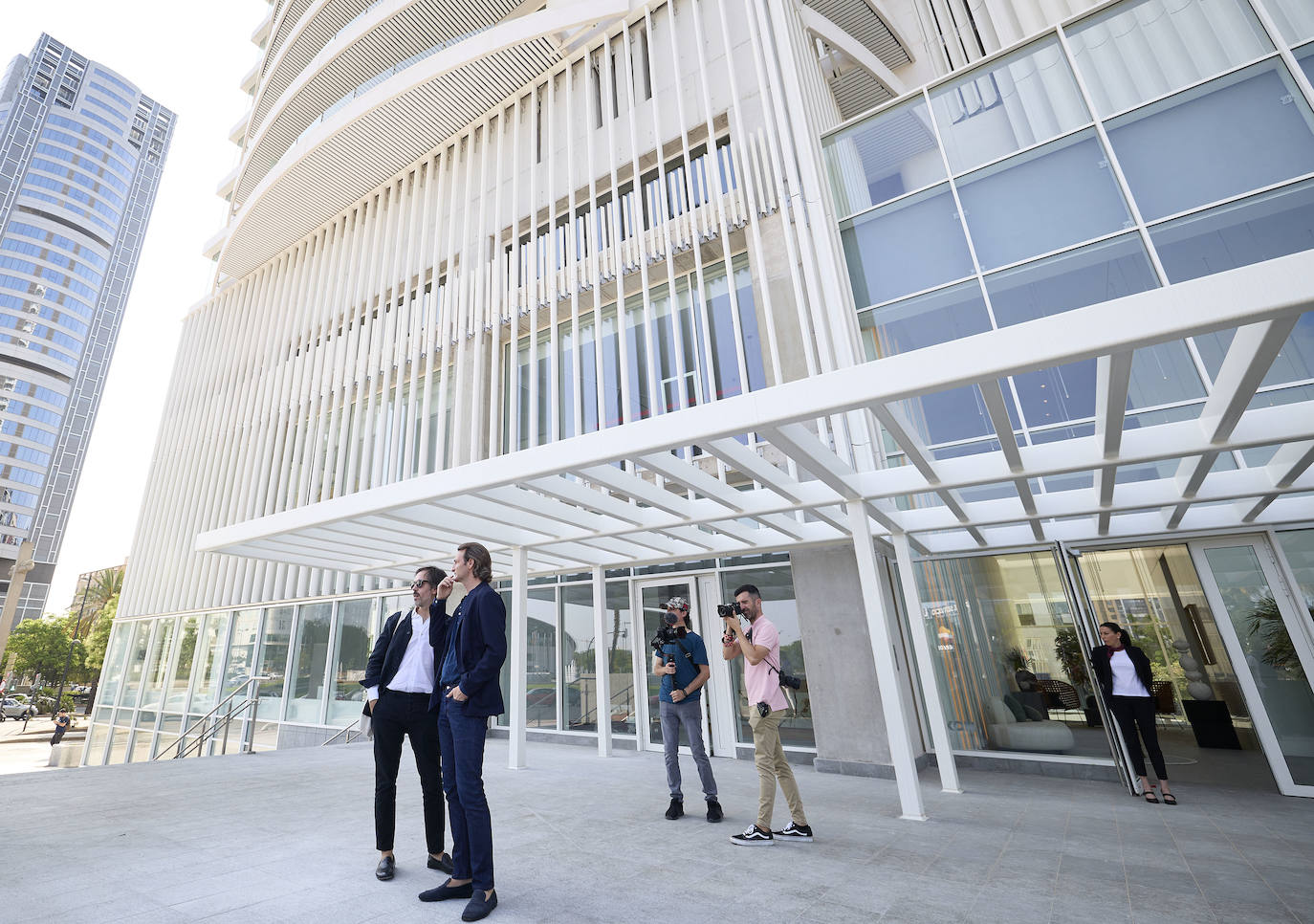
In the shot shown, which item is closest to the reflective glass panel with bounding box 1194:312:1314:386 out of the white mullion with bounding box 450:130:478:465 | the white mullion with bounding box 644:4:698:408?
the white mullion with bounding box 644:4:698:408

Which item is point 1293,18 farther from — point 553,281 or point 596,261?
point 553,281

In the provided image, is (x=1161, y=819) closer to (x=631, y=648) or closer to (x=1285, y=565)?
(x=1285, y=565)

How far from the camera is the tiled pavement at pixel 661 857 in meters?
3.02

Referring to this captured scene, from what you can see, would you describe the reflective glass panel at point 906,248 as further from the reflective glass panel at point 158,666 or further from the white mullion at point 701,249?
the reflective glass panel at point 158,666

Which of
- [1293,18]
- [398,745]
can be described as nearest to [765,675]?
[398,745]

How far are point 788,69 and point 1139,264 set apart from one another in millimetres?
6364

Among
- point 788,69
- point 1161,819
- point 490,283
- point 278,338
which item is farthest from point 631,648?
point 278,338

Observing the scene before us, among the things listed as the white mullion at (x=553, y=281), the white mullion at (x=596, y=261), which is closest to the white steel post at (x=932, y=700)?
the white mullion at (x=596, y=261)

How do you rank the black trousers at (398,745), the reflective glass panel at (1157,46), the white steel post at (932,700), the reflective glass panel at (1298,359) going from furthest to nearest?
the reflective glass panel at (1157,46), the reflective glass panel at (1298,359), the white steel post at (932,700), the black trousers at (398,745)

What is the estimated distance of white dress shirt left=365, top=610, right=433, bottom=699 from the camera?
3.46m

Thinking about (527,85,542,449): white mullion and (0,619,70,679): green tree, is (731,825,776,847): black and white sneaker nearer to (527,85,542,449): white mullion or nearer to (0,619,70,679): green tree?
(527,85,542,449): white mullion

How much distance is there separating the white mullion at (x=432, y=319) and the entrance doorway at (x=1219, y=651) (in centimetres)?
1221

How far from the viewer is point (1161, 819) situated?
4980 mm

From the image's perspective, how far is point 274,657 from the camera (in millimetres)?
14109
